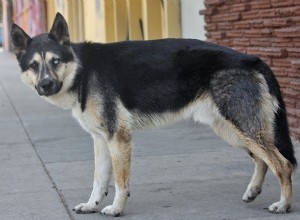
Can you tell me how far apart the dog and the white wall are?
633 cm

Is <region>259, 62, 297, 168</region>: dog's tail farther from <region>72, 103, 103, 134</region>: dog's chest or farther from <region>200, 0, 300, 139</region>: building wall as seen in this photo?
<region>200, 0, 300, 139</region>: building wall

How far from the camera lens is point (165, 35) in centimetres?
1444

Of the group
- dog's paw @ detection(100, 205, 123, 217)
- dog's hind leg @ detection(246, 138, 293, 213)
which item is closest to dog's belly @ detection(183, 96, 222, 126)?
dog's hind leg @ detection(246, 138, 293, 213)

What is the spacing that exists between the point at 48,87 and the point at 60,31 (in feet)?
1.90

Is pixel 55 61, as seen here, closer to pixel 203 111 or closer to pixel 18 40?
pixel 18 40

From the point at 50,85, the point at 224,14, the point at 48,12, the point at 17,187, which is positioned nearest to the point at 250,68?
the point at 50,85

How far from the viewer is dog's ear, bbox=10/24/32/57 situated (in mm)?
6277

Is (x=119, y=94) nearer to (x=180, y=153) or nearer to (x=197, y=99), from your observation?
(x=197, y=99)

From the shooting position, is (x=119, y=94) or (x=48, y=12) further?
(x=48, y=12)

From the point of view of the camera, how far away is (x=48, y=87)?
19.8ft

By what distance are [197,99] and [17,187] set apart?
7.46ft

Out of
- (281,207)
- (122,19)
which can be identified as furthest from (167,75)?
(122,19)

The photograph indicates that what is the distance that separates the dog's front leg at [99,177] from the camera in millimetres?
6469

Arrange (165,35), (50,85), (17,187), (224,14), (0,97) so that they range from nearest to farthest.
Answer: (50,85) → (17,187) → (224,14) → (165,35) → (0,97)
